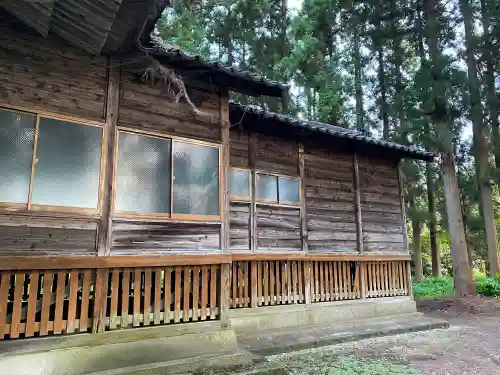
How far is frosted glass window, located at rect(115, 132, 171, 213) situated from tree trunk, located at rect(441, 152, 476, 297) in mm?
10196

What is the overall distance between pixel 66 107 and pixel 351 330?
630 centimetres

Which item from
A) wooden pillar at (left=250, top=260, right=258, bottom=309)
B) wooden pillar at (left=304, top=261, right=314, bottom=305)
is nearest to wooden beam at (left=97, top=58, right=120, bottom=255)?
wooden pillar at (left=250, top=260, right=258, bottom=309)

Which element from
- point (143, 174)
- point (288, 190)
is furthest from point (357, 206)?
point (143, 174)

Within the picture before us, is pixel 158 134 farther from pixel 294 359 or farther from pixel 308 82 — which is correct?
pixel 308 82

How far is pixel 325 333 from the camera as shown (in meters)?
6.94

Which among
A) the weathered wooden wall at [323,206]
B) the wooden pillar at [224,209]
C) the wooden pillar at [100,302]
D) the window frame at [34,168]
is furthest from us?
the weathered wooden wall at [323,206]

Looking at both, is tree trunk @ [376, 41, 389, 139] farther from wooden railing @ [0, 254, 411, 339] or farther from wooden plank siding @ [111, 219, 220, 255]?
wooden plank siding @ [111, 219, 220, 255]

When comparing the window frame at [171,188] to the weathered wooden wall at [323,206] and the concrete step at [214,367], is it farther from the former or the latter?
the concrete step at [214,367]

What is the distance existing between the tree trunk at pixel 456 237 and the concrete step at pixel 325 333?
438 centimetres

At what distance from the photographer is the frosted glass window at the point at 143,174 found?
190 inches

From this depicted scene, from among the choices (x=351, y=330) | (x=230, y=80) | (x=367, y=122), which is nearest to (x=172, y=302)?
(x=230, y=80)

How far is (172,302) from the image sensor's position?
16.8ft

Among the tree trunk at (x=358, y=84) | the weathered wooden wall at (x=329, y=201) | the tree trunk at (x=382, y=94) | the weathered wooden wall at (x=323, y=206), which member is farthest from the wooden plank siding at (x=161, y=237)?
the tree trunk at (x=382, y=94)

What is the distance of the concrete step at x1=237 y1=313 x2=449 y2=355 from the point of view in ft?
20.1
